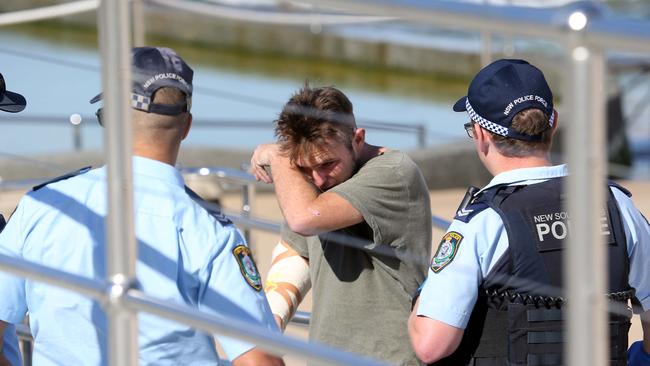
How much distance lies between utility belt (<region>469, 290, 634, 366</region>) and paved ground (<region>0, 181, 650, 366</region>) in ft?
9.24

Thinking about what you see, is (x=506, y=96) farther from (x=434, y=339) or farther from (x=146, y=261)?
(x=146, y=261)

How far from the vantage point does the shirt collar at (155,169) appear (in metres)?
2.07

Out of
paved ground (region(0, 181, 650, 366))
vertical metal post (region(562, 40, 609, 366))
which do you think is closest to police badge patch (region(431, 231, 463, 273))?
vertical metal post (region(562, 40, 609, 366))

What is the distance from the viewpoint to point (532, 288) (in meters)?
2.14

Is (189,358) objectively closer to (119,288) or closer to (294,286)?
(119,288)

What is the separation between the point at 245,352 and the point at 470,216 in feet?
1.64

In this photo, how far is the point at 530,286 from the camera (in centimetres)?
214

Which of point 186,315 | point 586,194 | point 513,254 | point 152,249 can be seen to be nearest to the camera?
point 586,194

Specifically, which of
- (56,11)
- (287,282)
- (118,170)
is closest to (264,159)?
(287,282)

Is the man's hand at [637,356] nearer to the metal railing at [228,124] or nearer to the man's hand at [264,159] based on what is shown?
the metal railing at [228,124]

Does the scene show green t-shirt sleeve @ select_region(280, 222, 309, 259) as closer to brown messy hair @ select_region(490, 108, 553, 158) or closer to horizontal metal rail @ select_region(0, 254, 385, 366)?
brown messy hair @ select_region(490, 108, 553, 158)

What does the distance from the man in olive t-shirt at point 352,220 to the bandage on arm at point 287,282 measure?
15 cm

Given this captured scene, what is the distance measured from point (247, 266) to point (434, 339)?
416mm

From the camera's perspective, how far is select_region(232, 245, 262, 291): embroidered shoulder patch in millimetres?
2004
